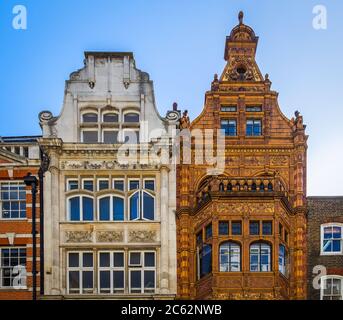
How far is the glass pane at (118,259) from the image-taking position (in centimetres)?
2057

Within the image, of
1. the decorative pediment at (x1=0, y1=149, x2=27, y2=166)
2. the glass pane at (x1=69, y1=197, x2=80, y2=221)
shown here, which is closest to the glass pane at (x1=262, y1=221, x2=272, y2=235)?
the glass pane at (x1=69, y1=197, x2=80, y2=221)

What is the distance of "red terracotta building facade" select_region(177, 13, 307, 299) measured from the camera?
19453mm

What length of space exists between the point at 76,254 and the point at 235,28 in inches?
388

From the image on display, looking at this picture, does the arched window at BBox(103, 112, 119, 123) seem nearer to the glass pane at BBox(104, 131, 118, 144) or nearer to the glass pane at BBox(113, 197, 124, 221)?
the glass pane at BBox(104, 131, 118, 144)

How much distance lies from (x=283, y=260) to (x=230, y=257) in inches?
75.0

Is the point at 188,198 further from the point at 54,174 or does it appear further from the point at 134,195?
the point at 54,174

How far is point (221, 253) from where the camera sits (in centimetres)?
1961

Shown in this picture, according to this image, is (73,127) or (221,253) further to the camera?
(73,127)

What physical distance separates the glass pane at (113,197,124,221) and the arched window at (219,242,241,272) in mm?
3682

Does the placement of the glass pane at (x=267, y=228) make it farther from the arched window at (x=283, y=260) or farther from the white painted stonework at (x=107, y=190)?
the white painted stonework at (x=107, y=190)

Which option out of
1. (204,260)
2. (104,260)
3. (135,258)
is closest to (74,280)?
(104,260)

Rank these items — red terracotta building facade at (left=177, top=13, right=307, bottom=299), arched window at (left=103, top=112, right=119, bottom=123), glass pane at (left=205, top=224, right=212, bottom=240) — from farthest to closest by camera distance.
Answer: arched window at (left=103, top=112, right=119, bottom=123) → glass pane at (left=205, top=224, right=212, bottom=240) → red terracotta building facade at (left=177, top=13, right=307, bottom=299)

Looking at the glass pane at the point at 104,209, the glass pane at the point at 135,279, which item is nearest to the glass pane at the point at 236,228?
the glass pane at the point at 135,279
